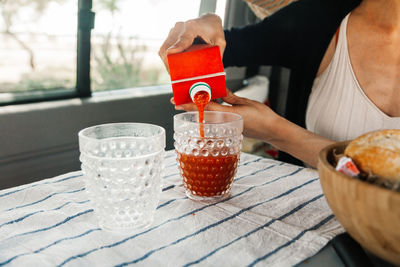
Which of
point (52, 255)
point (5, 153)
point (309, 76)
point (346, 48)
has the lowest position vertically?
point (5, 153)

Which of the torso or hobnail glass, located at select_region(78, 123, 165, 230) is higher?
the torso

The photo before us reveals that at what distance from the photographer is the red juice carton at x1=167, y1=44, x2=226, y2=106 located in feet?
2.81

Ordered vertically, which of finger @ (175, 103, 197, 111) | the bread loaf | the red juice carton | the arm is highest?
the red juice carton

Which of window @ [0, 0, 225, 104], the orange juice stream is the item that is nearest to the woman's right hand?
the orange juice stream

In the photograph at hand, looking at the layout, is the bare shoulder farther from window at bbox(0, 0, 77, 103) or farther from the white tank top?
window at bbox(0, 0, 77, 103)

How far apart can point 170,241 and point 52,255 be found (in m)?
0.19

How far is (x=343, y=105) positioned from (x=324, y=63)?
7.8 inches

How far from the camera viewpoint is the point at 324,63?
1450 mm

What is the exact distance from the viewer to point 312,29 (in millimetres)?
1398

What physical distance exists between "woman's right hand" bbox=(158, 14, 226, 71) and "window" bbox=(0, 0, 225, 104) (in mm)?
862

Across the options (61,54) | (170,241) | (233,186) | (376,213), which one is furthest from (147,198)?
(61,54)

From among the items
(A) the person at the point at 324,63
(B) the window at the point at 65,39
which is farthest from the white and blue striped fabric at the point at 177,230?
(B) the window at the point at 65,39

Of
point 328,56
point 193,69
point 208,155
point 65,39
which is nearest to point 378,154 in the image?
point 208,155

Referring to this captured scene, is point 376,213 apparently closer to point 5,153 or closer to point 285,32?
point 285,32
